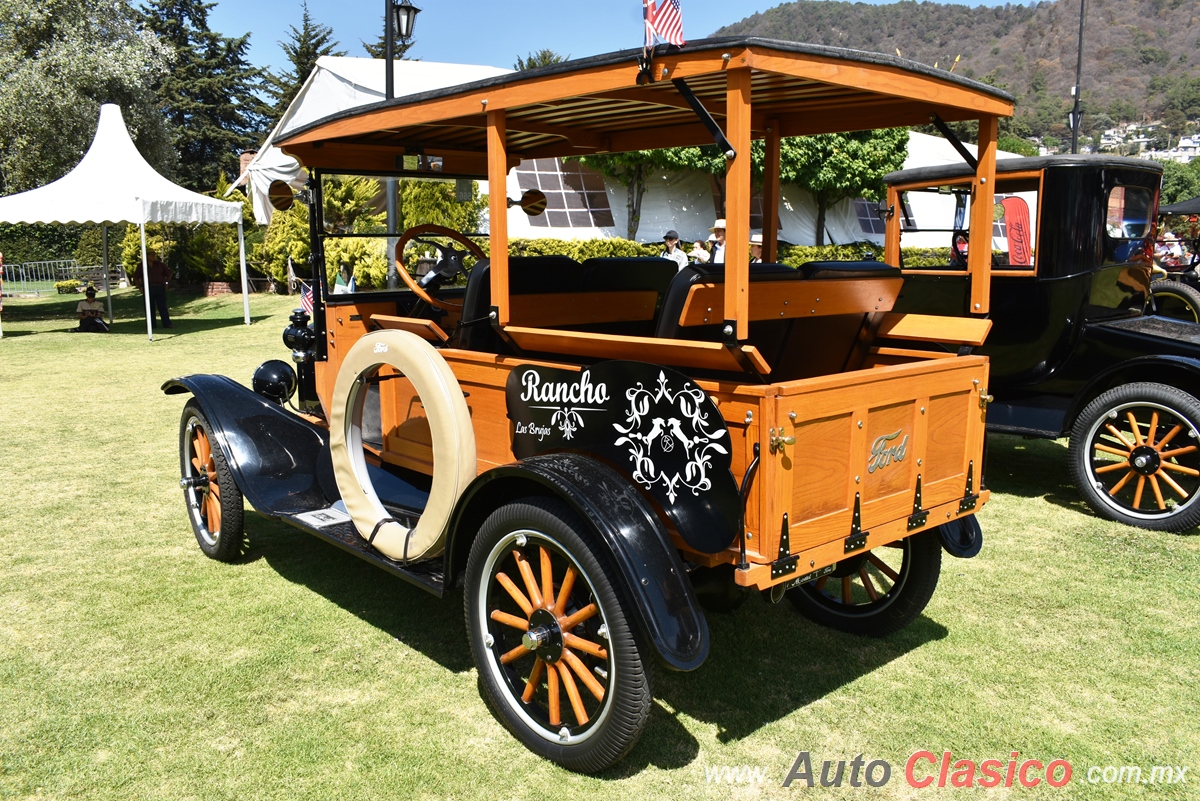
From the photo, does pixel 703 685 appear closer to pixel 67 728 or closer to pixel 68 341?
pixel 67 728

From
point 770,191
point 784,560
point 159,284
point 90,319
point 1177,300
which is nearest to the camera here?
point 784,560

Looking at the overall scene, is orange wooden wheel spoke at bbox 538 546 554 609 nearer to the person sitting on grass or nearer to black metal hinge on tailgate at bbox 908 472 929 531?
black metal hinge on tailgate at bbox 908 472 929 531

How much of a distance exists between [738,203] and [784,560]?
106cm

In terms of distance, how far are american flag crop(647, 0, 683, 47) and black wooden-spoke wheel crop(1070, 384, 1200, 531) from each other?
4068 mm

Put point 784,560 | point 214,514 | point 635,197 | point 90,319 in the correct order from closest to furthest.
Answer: point 784,560 → point 214,514 → point 90,319 → point 635,197

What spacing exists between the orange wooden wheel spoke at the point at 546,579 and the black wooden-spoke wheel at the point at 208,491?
2.20 metres

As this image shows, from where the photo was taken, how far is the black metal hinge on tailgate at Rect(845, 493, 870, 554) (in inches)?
116

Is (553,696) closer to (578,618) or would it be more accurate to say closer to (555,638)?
(555,638)

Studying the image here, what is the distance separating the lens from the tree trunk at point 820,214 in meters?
24.4

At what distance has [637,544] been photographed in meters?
2.63

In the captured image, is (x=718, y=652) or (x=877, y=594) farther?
(x=877, y=594)

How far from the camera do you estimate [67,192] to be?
49.0ft

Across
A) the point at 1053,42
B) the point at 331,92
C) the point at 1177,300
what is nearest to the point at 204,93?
the point at 331,92

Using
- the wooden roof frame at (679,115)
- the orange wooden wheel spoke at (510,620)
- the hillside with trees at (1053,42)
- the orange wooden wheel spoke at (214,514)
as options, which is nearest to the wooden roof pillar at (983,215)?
the wooden roof frame at (679,115)
